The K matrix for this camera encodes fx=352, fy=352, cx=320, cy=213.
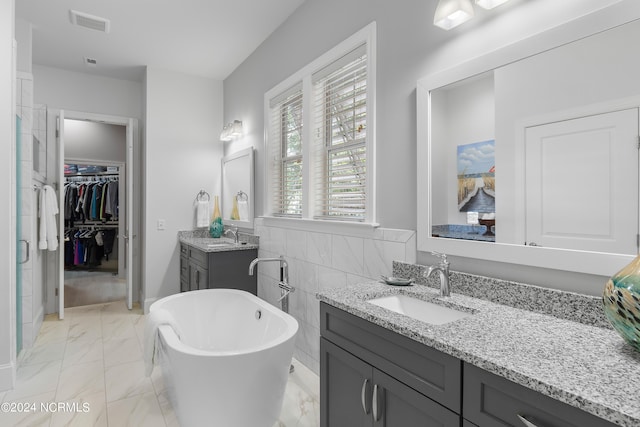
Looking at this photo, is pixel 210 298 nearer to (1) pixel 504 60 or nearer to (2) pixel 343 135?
(2) pixel 343 135

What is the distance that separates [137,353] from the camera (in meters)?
3.09

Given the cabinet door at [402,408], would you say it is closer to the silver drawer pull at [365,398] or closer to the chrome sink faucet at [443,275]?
Result: the silver drawer pull at [365,398]

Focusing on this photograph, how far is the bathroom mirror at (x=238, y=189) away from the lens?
3730 millimetres

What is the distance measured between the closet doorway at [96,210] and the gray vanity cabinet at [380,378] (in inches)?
143

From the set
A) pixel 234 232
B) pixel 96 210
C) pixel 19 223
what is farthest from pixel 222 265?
pixel 96 210

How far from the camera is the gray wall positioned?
137cm

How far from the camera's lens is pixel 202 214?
14.3 ft

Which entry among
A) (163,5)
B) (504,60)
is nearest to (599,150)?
(504,60)

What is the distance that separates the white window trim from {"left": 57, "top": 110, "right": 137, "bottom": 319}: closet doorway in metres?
2.09

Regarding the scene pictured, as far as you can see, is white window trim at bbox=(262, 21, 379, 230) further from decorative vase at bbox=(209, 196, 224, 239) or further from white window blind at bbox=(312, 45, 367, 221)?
decorative vase at bbox=(209, 196, 224, 239)

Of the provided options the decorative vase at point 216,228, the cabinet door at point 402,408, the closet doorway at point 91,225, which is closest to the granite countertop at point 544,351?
the cabinet door at point 402,408

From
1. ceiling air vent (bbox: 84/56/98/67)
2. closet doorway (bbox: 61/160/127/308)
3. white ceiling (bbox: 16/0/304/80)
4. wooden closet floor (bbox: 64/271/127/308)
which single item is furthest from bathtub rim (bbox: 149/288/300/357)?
closet doorway (bbox: 61/160/127/308)

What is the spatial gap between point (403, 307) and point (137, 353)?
101 inches

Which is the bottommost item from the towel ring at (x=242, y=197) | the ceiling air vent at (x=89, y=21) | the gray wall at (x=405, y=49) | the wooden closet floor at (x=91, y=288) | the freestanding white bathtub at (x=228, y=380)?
the wooden closet floor at (x=91, y=288)
